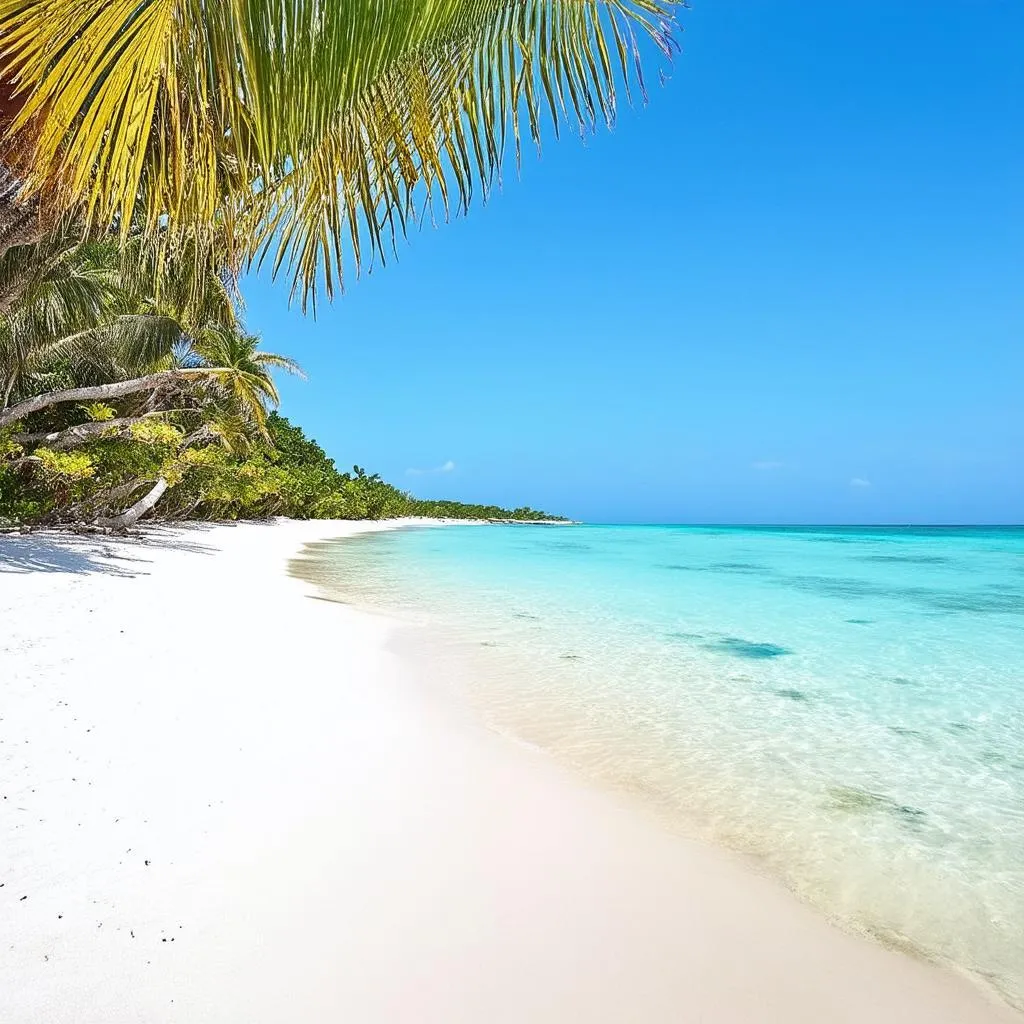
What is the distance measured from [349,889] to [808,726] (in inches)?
158

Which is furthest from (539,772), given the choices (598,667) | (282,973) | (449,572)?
(449,572)

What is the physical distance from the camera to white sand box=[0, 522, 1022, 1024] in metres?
Answer: 1.75

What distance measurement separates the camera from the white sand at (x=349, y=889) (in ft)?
5.74

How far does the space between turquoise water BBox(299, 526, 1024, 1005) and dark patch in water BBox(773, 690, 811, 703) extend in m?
0.04

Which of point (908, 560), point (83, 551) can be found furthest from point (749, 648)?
point (908, 560)

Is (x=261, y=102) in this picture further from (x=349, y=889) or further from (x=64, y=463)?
(x=64, y=463)

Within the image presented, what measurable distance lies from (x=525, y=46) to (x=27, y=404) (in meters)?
12.9

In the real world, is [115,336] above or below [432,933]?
above

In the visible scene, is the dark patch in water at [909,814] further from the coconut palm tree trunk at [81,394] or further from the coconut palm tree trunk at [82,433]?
the coconut palm tree trunk at [82,433]

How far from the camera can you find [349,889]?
223cm

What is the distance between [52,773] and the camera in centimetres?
271

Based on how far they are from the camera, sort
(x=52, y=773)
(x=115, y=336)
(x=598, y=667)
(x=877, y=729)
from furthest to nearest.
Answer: (x=115, y=336) < (x=598, y=667) < (x=877, y=729) < (x=52, y=773)

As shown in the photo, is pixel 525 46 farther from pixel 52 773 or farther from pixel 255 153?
pixel 52 773

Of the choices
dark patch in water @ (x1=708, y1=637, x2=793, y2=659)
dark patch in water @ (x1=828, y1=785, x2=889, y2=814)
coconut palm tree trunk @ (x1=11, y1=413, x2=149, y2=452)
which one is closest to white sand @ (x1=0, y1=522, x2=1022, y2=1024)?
dark patch in water @ (x1=828, y1=785, x2=889, y2=814)
